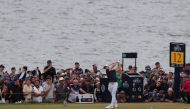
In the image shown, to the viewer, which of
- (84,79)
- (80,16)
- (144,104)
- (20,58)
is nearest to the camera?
(144,104)

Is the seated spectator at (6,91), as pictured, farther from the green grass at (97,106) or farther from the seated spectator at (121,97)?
the seated spectator at (121,97)

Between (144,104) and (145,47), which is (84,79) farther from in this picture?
(145,47)

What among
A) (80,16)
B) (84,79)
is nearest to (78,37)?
(80,16)

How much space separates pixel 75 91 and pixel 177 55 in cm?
472

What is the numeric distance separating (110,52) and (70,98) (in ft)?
47.1

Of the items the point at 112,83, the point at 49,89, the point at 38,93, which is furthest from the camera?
the point at 49,89

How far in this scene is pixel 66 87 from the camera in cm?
3381

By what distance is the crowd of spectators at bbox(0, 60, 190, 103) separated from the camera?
33062mm

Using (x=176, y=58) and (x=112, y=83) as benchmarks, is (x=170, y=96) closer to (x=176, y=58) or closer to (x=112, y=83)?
(x=176, y=58)

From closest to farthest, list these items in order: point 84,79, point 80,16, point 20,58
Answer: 1. point 84,79
2. point 20,58
3. point 80,16

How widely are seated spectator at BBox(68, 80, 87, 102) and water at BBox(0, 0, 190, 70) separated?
1200cm

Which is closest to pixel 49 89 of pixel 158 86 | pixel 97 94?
pixel 97 94

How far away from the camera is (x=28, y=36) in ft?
156

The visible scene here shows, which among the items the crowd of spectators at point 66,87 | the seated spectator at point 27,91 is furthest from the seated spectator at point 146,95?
the seated spectator at point 27,91
